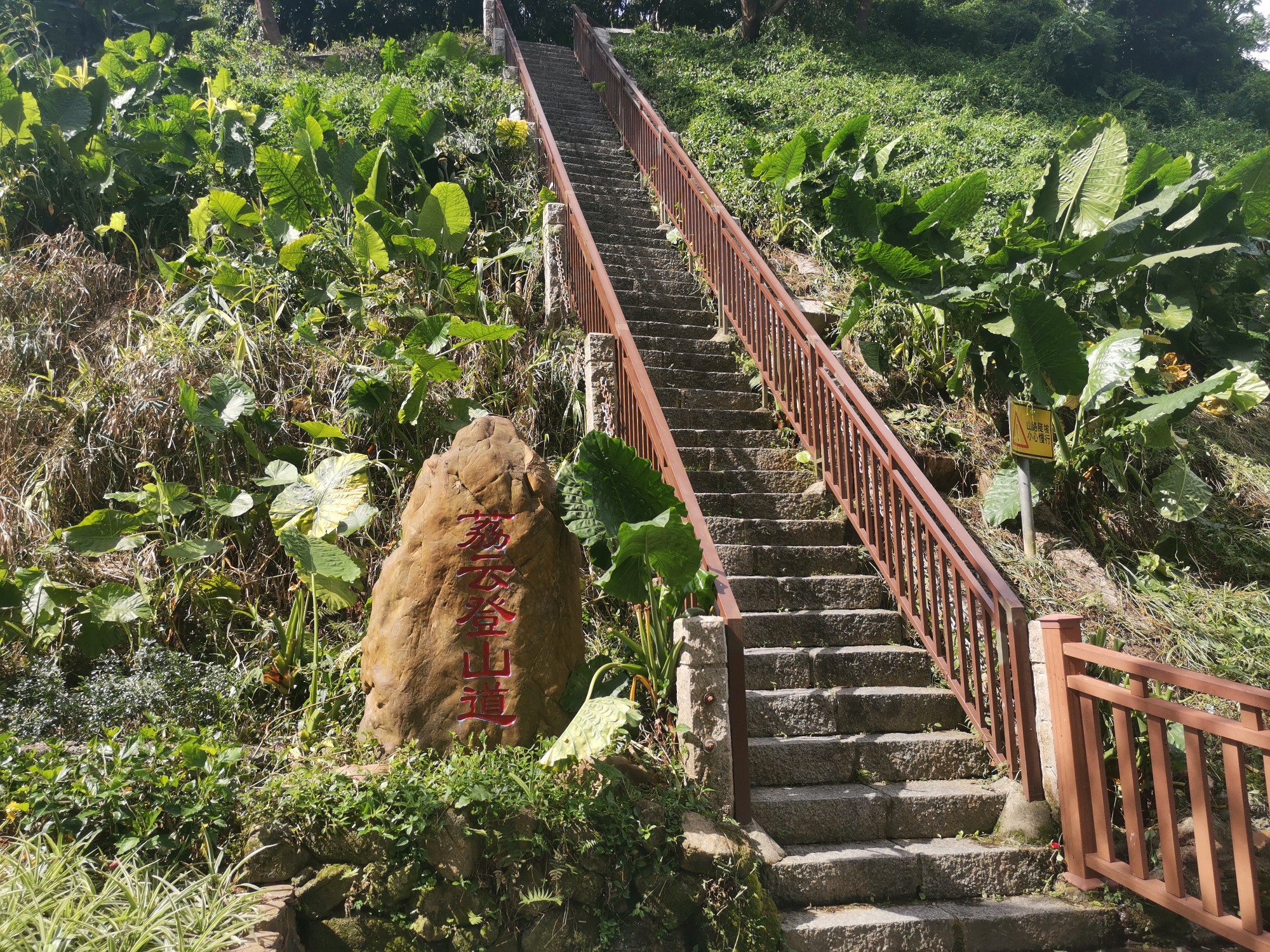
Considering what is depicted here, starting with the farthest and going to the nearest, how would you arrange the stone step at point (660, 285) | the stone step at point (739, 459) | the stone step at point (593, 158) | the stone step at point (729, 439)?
the stone step at point (593, 158), the stone step at point (660, 285), the stone step at point (729, 439), the stone step at point (739, 459)

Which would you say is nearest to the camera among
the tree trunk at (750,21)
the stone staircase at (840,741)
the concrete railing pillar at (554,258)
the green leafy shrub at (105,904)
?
the green leafy shrub at (105,904)

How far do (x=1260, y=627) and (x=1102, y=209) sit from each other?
2.95 meters

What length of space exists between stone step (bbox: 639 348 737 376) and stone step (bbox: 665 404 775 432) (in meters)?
0.53

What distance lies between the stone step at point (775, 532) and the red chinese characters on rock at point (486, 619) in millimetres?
1842

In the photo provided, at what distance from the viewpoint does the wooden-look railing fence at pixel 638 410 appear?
3.65 m

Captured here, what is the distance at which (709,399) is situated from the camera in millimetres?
6570

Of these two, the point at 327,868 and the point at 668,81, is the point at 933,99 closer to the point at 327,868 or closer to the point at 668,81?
the point at 668,81

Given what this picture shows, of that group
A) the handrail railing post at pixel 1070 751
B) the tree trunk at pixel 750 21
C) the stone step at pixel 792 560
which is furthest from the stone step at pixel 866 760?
the tree trunk at pixel 750 21

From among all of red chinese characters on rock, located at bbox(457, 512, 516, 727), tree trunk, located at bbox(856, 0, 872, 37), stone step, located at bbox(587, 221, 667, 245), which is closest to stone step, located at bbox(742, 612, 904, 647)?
red chinese characters on rock, located at bbox(457, 512, 516, 727)

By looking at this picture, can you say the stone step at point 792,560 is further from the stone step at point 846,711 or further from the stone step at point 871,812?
the stone step at point 871,812

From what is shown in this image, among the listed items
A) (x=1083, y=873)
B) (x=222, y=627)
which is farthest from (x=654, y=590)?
(x=222, y=627)

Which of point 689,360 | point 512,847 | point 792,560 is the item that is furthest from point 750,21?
point 512,847

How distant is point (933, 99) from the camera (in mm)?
13570

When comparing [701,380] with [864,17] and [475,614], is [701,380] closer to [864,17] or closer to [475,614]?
[475,614]
